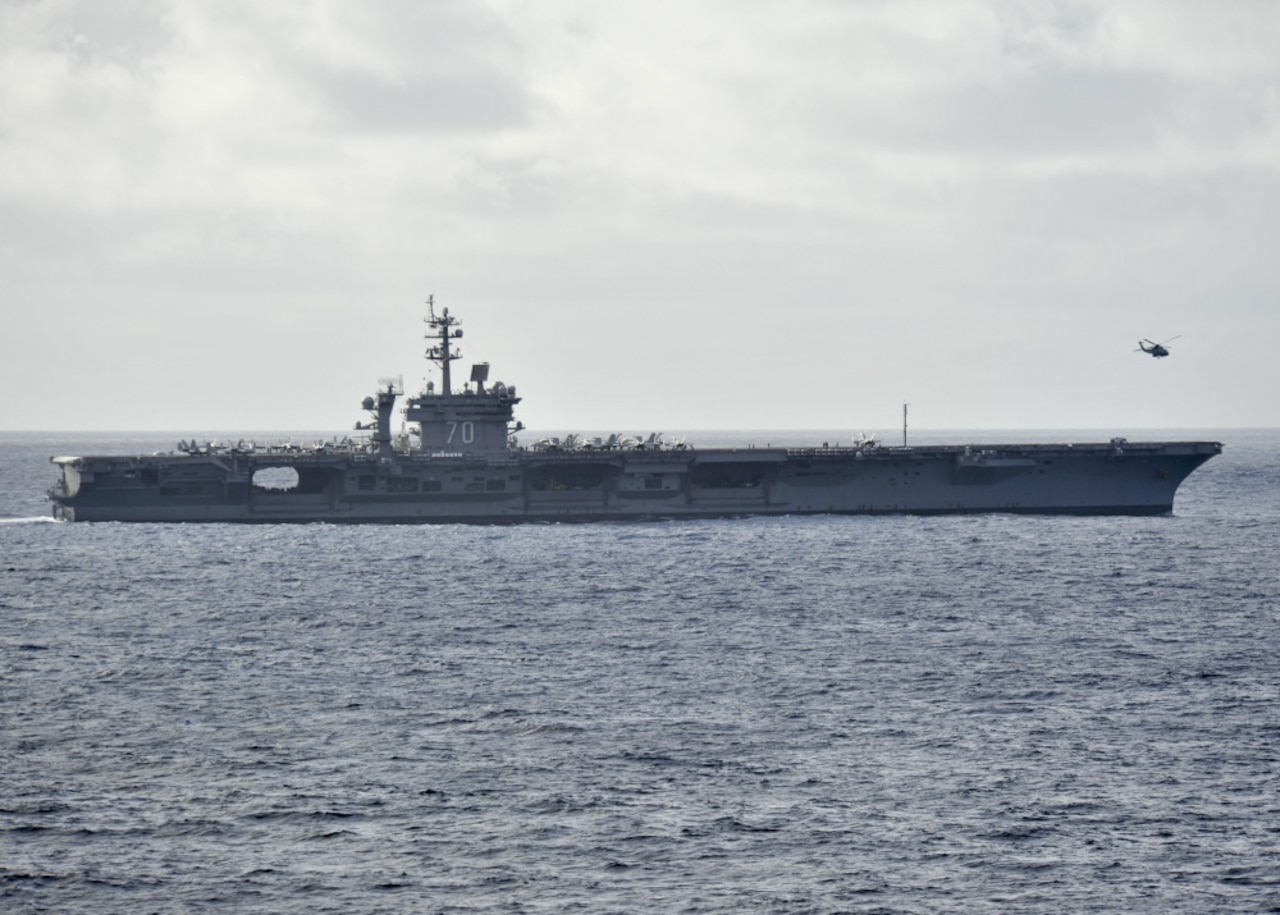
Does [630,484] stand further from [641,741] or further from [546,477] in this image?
[641,741]

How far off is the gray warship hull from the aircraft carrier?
6 centimetres

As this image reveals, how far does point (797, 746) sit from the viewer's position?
24.8 metres

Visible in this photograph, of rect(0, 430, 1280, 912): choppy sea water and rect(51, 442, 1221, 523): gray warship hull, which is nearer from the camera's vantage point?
rect(0, 430, 1280, 912): choppy sea water

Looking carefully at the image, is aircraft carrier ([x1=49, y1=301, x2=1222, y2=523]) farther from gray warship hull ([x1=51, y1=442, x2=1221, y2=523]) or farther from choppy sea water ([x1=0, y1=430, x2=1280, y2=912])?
choppy sea water ([x1=0, y1=430, x2=1280, y2=912])

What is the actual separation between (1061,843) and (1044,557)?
113 feet

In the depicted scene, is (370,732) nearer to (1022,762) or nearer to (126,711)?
(126,711)

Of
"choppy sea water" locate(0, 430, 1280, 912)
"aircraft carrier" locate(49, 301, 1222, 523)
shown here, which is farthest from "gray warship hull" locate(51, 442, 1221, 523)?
"choppy sea water" locate(0, 430, 1280, 912)

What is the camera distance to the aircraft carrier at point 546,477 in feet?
197

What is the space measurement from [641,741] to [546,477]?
39032mm

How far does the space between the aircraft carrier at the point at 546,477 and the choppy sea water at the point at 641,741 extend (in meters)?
12.4

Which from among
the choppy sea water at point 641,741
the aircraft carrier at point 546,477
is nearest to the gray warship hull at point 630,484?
the aircraft carrier at point 546,477

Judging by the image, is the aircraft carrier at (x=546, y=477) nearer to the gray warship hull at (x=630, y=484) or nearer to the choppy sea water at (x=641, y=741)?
the gray warship hull at (x=630, y=484)

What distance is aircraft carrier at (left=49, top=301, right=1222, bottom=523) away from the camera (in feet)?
197

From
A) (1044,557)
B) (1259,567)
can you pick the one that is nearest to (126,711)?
(1044,557)
